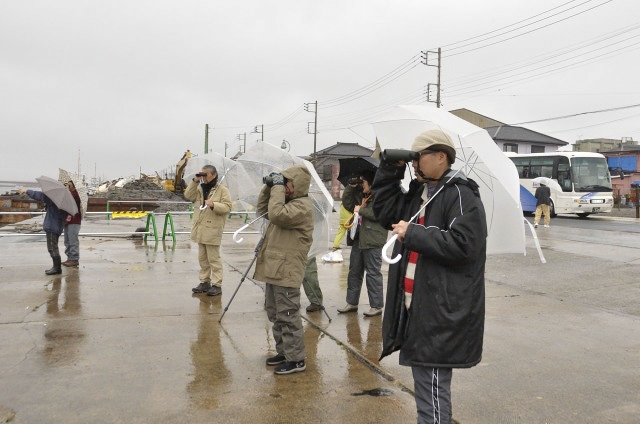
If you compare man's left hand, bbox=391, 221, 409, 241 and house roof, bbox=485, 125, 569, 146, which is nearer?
man's left hand, bbox=391, 221, 409, 241

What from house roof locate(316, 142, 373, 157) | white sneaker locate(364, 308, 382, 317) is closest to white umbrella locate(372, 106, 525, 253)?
white sneaker locate(364, 308, 382, 317)

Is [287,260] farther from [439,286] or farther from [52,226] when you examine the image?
[52,226]

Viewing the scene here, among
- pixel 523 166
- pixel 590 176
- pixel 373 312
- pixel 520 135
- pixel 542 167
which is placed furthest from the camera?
pixel 520 135

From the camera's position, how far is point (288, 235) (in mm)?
4219

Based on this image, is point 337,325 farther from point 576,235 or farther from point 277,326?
point 576,235

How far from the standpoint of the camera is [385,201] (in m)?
2.94

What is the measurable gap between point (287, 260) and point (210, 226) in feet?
9.16

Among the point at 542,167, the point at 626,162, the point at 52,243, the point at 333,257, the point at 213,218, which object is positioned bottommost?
the point at 333,257

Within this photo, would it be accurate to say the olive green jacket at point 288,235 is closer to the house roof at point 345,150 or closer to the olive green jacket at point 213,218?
the olive green jacket at point 213,218

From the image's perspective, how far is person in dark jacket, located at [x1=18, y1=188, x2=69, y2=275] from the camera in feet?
25.6

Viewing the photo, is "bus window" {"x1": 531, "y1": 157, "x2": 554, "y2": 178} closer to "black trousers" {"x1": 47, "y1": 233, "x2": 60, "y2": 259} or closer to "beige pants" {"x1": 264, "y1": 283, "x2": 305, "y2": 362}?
"black trousers" {"x1": 47, "y1": 233, "x2": 60, "y2": 259}

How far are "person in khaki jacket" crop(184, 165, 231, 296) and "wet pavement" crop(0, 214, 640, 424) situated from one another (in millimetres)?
301

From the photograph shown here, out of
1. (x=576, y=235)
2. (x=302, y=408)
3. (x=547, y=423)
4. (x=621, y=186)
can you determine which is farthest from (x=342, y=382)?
(x=621, y=186)

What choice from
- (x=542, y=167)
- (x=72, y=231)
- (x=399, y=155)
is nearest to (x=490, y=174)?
(x=399, y=155)
